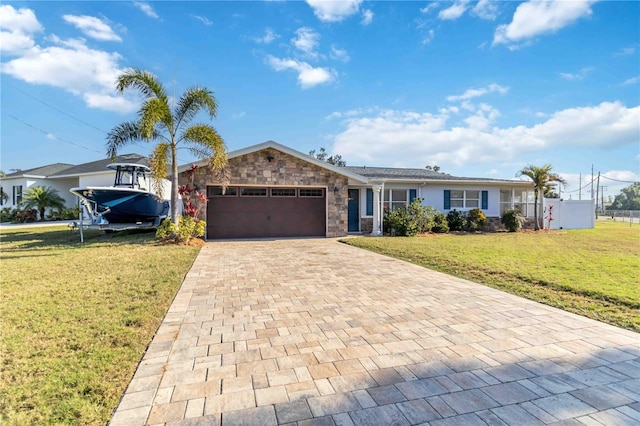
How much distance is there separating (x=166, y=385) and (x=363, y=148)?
26.1 m

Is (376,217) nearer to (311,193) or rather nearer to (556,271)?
(311,193)

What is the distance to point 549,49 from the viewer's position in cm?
1078

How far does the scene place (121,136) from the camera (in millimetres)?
12172

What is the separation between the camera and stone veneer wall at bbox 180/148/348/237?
45.3ft

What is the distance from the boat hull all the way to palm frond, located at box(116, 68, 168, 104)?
391 cm

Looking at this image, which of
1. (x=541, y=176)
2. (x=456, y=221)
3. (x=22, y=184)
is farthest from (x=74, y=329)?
(x=22, y=184)

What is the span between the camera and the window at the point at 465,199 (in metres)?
17.8

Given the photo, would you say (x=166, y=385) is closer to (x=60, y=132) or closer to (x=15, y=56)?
Result: (x=15, y=56)

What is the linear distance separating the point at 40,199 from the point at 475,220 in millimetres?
29082

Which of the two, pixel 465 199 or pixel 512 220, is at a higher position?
pixel 465 199

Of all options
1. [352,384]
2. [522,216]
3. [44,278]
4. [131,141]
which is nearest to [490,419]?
[352,384]

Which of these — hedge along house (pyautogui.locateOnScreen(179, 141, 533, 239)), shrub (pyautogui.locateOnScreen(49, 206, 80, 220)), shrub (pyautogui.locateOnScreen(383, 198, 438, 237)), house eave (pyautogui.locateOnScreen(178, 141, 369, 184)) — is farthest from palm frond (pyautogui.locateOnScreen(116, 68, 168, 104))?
shrub (pyautogui.locateOnScreen(49, 206, 80, 220))

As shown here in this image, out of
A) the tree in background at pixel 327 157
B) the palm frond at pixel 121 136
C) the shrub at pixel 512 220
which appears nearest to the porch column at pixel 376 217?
the shrub at pixel 512 220

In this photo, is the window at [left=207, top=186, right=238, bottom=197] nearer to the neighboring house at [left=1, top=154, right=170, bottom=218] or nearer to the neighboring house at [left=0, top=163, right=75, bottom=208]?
the neighboring house at [left=1, top=154, right=170, bottom=218]
